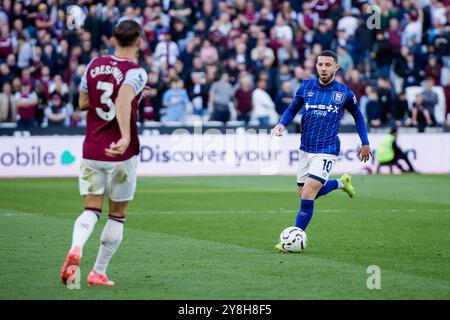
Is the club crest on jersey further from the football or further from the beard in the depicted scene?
the football

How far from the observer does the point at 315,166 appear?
12094mm

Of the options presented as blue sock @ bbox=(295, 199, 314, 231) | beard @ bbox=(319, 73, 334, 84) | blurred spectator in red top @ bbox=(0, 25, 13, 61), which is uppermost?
blurred spectator in red top @ bbox=(0, 25, 13, 61)

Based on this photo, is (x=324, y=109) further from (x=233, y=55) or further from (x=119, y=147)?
(x=233, y=55)

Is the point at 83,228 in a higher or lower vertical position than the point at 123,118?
lower

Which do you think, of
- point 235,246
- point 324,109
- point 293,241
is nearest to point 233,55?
point 324,109

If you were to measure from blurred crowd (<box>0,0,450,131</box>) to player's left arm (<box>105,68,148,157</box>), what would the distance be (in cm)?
1845

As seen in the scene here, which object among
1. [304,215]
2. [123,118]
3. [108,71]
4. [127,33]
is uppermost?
[127,33]

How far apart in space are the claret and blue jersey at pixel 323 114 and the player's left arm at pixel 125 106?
383cm

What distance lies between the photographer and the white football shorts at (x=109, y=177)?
344 inches

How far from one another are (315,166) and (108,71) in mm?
4085

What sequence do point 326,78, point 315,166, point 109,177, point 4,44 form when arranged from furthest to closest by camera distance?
point 4,44
point 326,78
point 315,166
point 109,177

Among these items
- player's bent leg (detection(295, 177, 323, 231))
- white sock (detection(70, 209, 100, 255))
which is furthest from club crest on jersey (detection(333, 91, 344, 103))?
white sock (detection(70, 209, 100, 255))

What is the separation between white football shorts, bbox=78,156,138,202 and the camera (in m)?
8.74
